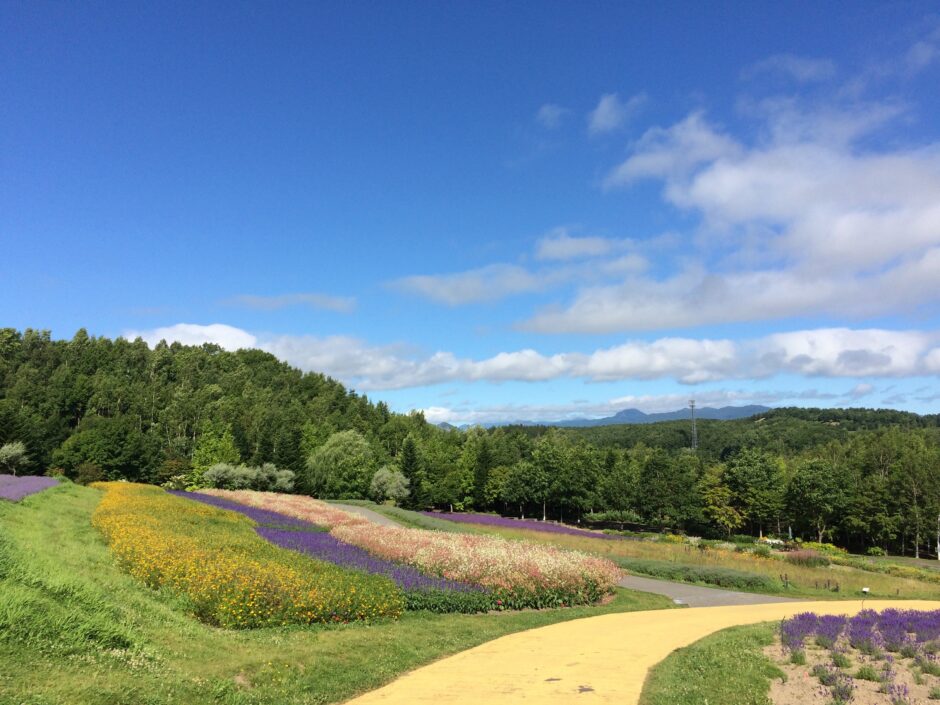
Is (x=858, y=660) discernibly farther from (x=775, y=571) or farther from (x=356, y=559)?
(x=775, y=571)

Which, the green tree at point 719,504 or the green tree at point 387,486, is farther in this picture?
the green tree at point 719,504

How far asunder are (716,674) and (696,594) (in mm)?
11604

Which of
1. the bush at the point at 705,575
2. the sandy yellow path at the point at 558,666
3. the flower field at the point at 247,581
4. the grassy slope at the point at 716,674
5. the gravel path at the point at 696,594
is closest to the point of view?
the grassy slope at the point at 716,674

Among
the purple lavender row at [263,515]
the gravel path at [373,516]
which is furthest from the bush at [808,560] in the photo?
the purple lavender row at [263,515]

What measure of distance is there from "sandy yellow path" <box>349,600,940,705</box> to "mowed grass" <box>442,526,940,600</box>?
10.1 metres

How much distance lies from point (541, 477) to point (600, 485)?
718cm

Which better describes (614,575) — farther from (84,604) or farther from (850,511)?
(850,511)

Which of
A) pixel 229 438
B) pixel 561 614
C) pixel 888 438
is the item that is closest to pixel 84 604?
pixel 561 614

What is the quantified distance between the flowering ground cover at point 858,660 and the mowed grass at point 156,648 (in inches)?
211

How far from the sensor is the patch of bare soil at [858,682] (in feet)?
22.2

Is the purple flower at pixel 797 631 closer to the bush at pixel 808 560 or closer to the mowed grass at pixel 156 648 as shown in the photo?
the mowed grass at pixel 156 648

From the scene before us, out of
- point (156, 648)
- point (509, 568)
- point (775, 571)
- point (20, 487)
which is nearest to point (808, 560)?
point (775, 571)

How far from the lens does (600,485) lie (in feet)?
218

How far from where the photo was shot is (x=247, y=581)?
1065 cm
